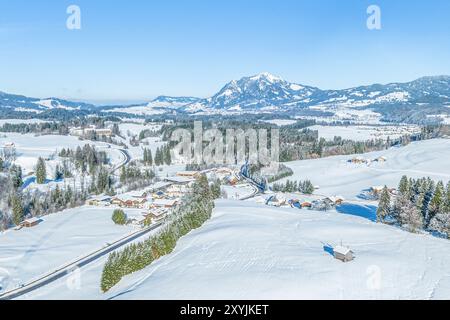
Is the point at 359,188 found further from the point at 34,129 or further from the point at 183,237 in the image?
the point at 34,129

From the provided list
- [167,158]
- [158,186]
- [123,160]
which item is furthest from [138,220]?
[123,160]

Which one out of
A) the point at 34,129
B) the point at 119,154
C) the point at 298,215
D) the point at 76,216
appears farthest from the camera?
the point at 34,129

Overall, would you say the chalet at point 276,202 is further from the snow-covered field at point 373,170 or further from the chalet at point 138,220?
the chalet at point 138,220

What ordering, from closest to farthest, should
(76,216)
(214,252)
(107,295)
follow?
(107,295) → (214,252) → (76,216)

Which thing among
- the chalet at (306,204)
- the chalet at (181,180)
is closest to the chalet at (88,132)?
the chalet at (181,180)

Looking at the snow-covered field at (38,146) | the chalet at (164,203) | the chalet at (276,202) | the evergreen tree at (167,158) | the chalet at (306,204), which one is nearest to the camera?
the chalet at (276,202)

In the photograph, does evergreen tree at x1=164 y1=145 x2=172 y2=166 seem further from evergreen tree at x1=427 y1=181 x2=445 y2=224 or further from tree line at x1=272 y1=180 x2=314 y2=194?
evergreen tree at x1=427 y1=181 x2=445 y2=224

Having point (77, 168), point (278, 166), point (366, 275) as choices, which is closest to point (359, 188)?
point (278, 166)
